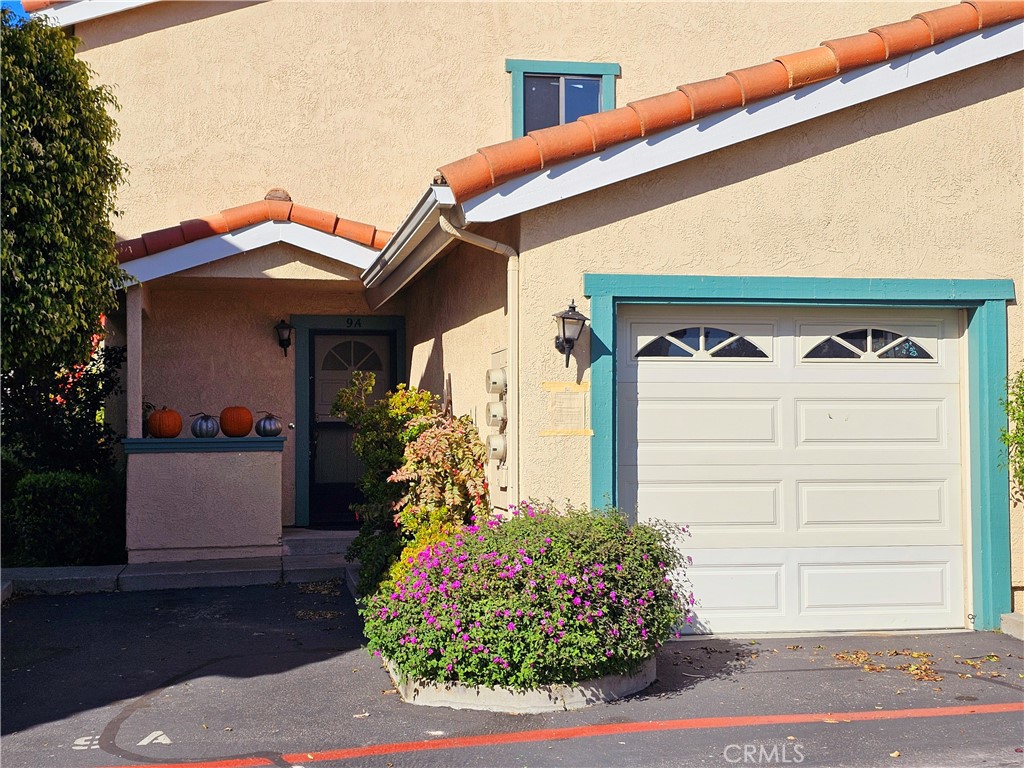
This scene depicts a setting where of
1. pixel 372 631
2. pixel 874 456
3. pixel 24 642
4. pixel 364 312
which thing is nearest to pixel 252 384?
pixel 364 312

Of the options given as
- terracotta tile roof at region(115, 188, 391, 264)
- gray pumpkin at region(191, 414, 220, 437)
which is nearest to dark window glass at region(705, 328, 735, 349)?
terracotta tile roof at region(115, 188, 391, 264)

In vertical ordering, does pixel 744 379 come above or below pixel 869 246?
below

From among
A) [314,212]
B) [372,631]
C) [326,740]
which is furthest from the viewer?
[314,212]

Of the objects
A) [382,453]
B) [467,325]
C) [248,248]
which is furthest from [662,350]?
[248,248]

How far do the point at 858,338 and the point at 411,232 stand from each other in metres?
3.28

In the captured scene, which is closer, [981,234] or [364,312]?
[981,234]

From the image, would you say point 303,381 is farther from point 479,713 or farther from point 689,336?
point 479,713

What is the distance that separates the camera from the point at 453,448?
305 inches

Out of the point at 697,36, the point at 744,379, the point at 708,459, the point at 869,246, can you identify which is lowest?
the point at 708,459

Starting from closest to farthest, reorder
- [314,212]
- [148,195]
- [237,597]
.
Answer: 1. [237,597]
2. [314,212]
3. [148,195]

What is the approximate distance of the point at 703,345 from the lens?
24.1 ft

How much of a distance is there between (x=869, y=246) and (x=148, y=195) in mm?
8012

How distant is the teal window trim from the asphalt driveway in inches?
21.9

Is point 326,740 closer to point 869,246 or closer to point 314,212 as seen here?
point 869,246
